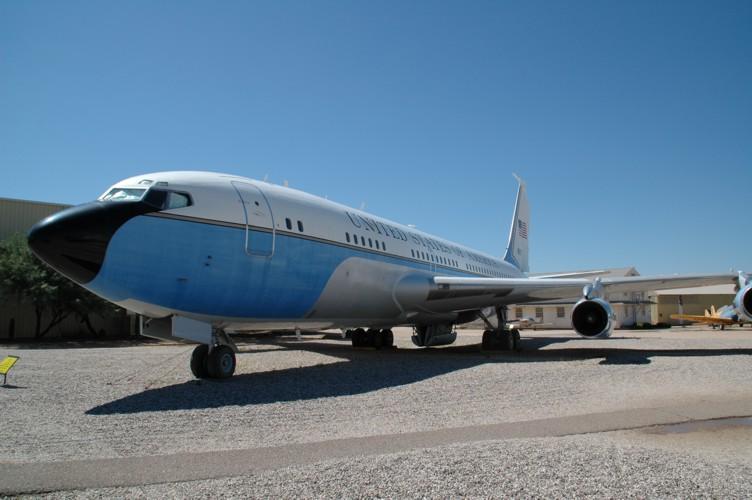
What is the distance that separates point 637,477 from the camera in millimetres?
4246

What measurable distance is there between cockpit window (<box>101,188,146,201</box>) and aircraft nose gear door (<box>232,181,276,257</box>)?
5.71 ft

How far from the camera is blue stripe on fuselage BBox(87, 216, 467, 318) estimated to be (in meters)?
8.25

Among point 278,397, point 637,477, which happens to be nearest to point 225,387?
point 278,397

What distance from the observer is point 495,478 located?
4211 mm

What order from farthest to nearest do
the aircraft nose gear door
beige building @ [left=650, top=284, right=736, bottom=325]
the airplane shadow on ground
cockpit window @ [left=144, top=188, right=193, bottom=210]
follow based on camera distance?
beige building @ [left=650, top=284, right=736, bottom=325]
the aircraft nose gear door
cockpit window @ [left=144, top=188, right=193, bottom=210]
the airplane shadow on ground

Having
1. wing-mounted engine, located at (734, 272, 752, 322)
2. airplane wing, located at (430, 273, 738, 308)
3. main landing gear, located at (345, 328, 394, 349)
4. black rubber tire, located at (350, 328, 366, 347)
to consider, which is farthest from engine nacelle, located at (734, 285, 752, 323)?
black rubber tire, located at (350, 328, 366, 347)

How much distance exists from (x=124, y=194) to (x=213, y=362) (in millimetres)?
3138

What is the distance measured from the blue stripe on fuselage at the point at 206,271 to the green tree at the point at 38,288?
21172 mm

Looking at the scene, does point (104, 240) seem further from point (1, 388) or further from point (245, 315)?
point (1, 388)

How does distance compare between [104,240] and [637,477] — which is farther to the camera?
[104,240]

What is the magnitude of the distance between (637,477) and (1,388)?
374 inches

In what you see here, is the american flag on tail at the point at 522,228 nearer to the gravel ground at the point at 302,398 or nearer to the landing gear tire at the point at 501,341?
the landing gear tire at the point at 501,341

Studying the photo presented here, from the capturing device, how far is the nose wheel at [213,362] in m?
9.50

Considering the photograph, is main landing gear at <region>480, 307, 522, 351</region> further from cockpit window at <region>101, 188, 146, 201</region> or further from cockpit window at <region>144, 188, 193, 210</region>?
cockpit window at <region>101, 188, 146, 201</region>
